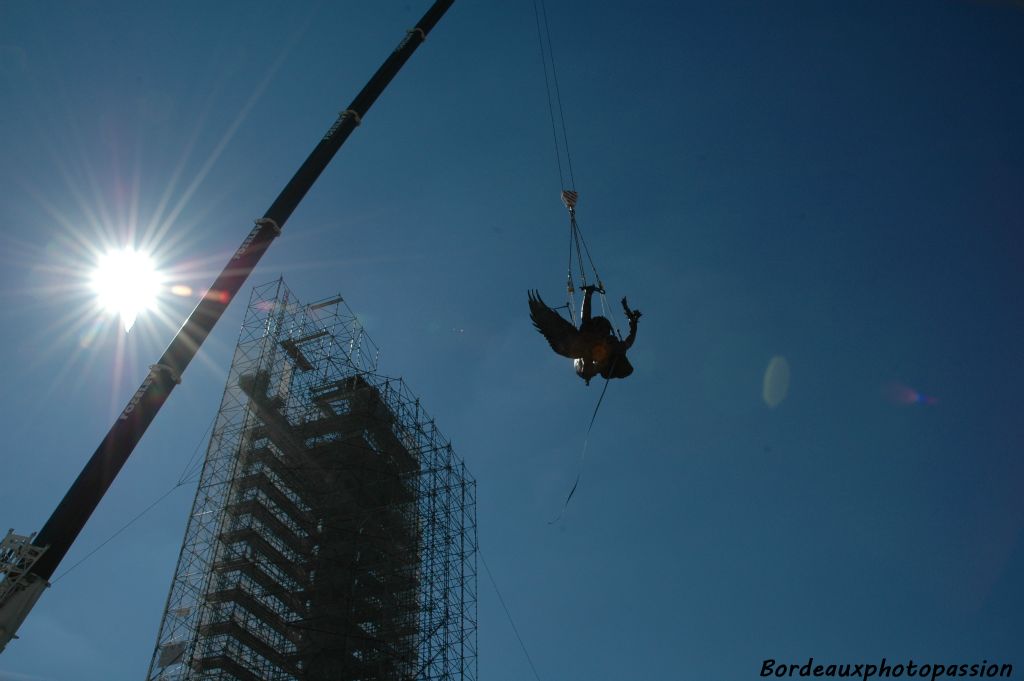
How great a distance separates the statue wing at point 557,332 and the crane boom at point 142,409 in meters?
6.69

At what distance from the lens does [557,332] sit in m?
15.0

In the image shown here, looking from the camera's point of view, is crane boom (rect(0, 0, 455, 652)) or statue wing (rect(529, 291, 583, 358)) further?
statue wing (rect(529, 291, 583, 358))

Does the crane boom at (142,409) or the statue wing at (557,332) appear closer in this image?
the crane boom at (142,409)

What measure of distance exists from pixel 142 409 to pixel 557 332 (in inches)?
307

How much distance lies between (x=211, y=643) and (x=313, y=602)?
398cm

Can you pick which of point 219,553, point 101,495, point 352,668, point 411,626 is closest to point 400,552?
point 411,626

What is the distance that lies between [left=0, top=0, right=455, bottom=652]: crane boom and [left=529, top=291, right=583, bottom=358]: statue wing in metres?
6.69

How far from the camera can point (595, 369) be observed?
49.5 feet

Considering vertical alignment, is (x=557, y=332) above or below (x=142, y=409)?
above

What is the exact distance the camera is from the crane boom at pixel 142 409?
12.7 meters

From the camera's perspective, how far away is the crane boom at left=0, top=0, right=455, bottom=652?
12672 mm

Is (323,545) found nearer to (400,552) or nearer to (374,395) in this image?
(400,552)

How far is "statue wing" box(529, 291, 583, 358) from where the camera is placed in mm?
14969

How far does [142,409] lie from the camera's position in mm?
15281
